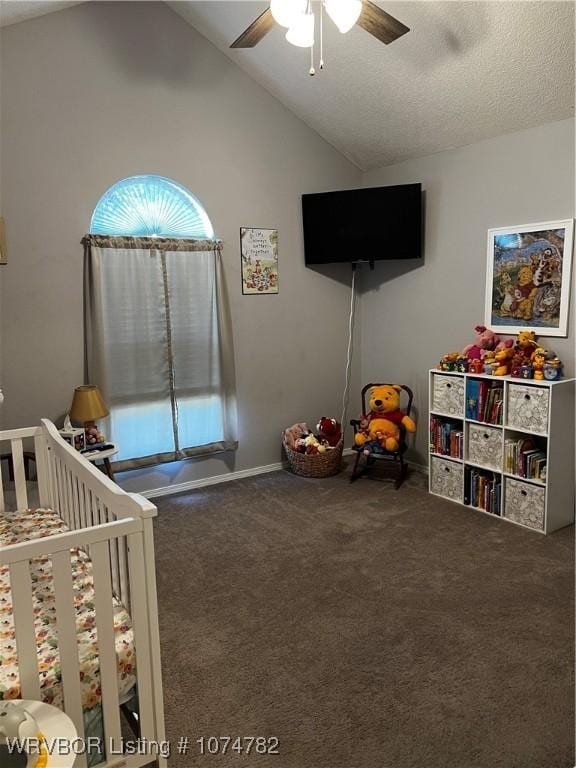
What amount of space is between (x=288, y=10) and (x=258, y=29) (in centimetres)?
32

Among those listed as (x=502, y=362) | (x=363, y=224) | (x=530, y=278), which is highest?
(x=363, y=224)

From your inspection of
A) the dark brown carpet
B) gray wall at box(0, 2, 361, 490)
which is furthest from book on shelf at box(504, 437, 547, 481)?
gray wall at box(0, 2, 361, 490)

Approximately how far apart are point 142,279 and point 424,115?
2.08m

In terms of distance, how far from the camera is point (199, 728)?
73.2 inches

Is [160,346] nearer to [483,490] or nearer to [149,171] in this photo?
[149,171]

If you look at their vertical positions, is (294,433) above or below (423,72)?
below

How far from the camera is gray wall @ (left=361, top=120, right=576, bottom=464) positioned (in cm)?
339

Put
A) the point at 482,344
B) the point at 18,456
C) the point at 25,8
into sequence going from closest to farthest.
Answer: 1. the point at 18,456
2. the point at 25,8
3. the point at 482,344

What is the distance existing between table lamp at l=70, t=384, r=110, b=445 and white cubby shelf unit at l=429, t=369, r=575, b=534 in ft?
6.85

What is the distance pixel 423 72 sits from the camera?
3.33 metres

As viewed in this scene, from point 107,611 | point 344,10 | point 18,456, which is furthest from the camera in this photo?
point 18,456

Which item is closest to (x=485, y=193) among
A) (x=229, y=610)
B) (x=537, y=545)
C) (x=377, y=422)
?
(x=377, y=422)

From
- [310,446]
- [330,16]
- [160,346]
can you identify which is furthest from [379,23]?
[310,446]

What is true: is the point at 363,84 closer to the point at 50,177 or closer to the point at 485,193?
the point at 485,193
